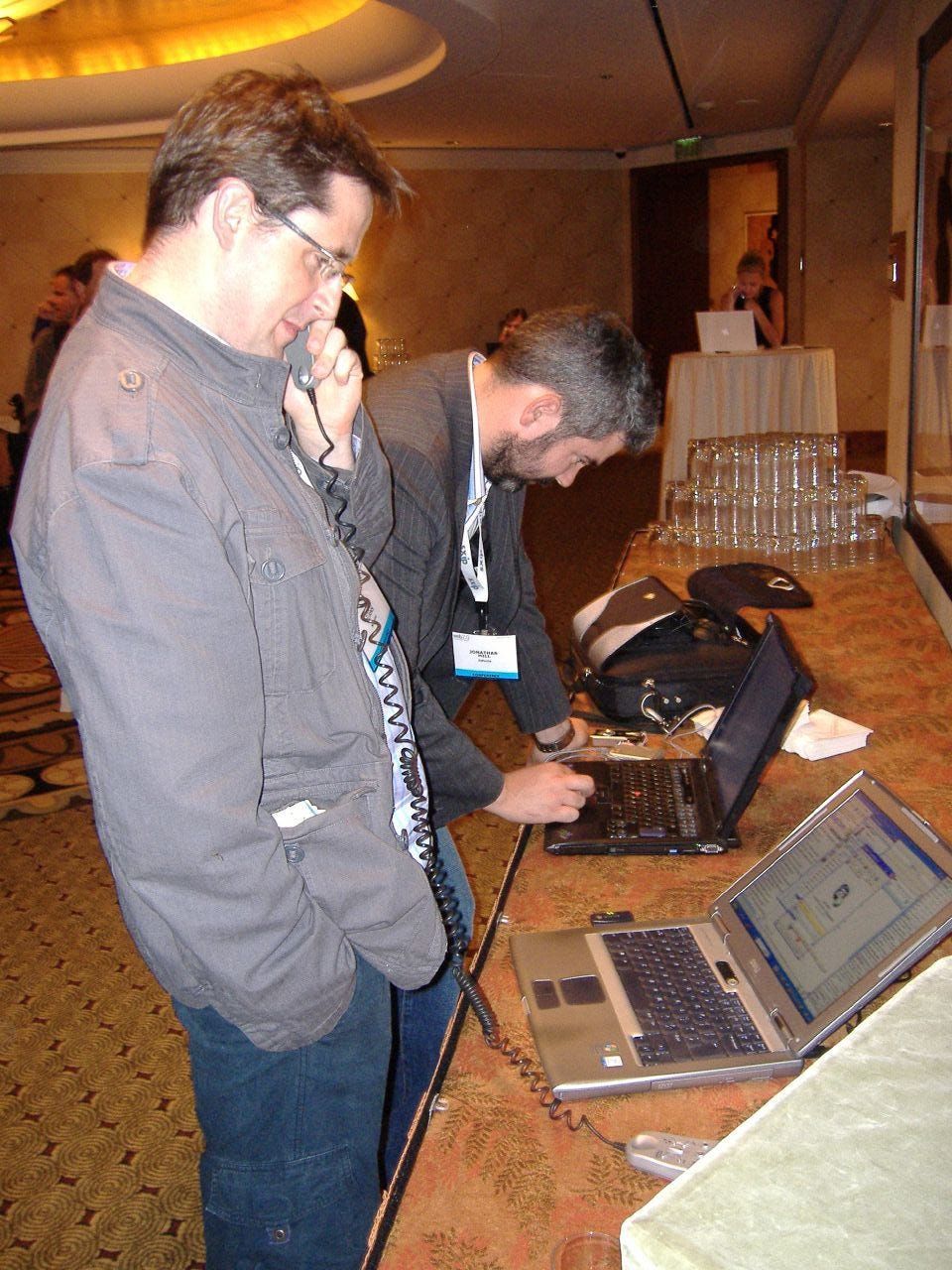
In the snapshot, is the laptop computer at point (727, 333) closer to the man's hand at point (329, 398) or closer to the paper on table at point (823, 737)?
the paper on table at point (823, 737)

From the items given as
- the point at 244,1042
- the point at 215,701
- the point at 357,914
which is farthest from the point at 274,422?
the point at 244,1042

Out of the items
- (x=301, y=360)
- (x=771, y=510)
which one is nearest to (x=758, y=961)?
(x=301, y=360)

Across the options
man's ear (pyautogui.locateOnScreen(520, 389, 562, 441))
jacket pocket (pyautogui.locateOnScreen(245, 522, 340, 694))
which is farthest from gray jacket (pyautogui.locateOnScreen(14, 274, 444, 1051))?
man's ear (pyautogui.locateOnScreen(520, 389, 562, 441))

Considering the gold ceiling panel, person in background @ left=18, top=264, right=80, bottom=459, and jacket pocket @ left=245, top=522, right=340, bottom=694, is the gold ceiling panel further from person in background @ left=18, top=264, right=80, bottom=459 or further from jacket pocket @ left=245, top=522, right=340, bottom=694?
jacket pocket @ left=245, top=522, right=340, bottom=694

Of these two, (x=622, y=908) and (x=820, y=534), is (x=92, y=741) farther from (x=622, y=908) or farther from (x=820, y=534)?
(x=820, y=534)

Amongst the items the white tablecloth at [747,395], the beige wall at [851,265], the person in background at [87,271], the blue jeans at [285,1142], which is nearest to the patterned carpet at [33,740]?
the person in background at [87,271]

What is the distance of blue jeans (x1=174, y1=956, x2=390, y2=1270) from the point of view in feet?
Result: 3.24

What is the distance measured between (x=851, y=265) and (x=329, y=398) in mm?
9341

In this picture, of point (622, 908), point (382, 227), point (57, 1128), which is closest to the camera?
point (622, 908)

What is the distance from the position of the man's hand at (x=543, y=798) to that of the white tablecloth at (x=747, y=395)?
453cm

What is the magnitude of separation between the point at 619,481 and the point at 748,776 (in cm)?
726

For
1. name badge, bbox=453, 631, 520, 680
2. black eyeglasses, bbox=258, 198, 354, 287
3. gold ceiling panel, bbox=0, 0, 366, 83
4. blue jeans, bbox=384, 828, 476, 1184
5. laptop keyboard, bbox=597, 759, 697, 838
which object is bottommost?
blue jeans, bbox=384, 828, 476, 1184

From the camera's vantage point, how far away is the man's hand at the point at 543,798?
1.46 metres

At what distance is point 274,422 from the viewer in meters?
0.96
